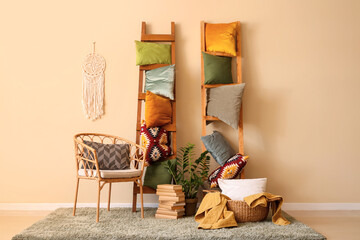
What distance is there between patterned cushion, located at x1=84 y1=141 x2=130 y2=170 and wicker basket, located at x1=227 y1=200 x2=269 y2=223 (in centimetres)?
113

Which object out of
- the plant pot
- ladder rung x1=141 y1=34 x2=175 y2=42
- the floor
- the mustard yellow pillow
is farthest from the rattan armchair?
the mustard yellow pillow

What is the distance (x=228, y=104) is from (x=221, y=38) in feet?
2.31

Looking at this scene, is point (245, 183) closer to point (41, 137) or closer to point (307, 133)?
point (307, 133)

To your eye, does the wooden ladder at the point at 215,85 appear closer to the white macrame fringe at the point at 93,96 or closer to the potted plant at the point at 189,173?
the potted plant at the point at 189,173

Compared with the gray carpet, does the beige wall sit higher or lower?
higher

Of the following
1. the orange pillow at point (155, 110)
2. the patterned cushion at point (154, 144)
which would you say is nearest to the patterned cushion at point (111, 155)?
the patterned cushion at point (154, 144)

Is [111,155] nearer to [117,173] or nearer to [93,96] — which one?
[117,173]

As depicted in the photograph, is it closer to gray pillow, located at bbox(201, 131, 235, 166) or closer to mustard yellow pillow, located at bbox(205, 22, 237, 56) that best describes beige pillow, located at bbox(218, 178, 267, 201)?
gray pillow, located at bbox(201, 131, 235, 166)

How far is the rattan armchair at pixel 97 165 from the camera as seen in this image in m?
3.28

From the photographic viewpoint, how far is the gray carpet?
279 centimetres

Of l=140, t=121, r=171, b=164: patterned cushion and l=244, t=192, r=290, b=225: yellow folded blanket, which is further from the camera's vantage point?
l=140, t=121, r=171, b=164: patterned cushion

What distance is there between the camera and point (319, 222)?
11.4 ft

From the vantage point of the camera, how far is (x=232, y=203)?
128 inches

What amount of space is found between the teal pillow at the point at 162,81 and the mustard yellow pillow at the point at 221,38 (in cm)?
49
